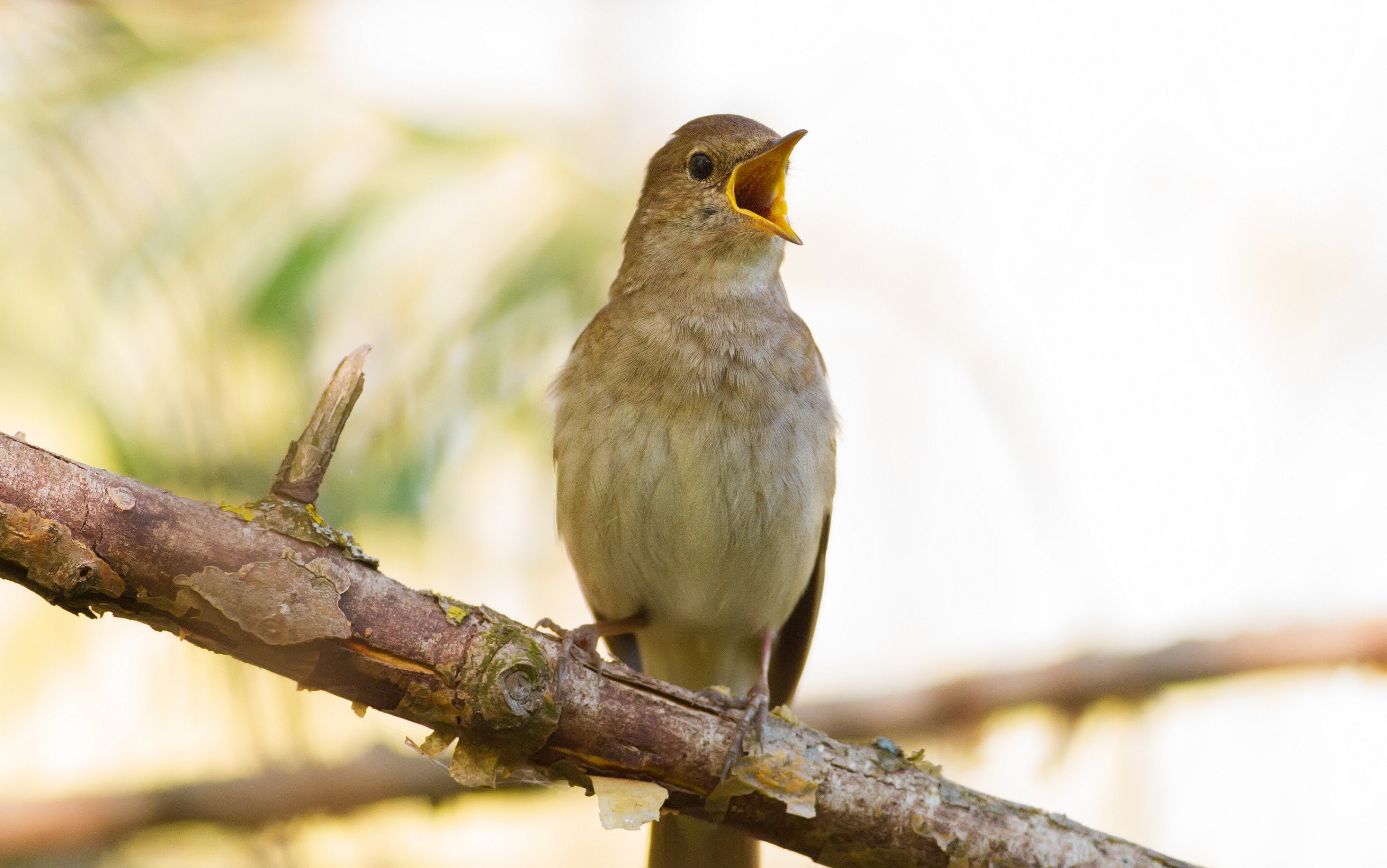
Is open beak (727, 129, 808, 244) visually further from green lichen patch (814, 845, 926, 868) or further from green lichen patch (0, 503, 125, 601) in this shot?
green lichen patch (0, 503, 125, 601)

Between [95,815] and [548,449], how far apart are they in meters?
1.89

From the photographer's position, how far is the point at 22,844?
373 centimetres

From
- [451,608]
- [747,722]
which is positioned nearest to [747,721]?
[747,722]

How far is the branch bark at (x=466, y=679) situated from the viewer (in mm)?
2236

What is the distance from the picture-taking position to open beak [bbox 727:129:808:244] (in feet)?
13.8

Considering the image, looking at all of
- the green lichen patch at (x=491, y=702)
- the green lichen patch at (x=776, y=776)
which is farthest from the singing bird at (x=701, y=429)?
the green lichen patch at (x=491, y=702)

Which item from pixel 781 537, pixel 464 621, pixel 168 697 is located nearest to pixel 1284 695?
pixel 781 537

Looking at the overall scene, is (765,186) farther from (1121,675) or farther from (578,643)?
(1121,675)

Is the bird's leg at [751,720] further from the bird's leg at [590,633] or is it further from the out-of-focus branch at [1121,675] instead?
the out-of-focus branch at [1121,675]

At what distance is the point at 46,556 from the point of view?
85.7 inches

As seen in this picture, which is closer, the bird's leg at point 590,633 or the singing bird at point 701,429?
the bird's leg at point 590,633

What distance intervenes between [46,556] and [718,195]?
9.24 ft

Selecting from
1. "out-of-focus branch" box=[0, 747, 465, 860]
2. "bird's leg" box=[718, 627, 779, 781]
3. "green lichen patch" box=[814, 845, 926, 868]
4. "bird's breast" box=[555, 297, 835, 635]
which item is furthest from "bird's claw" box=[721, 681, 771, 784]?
"out-of-focus branch" box=[0, 747, 465, 860]

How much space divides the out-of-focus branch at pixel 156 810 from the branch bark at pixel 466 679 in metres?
1.21
